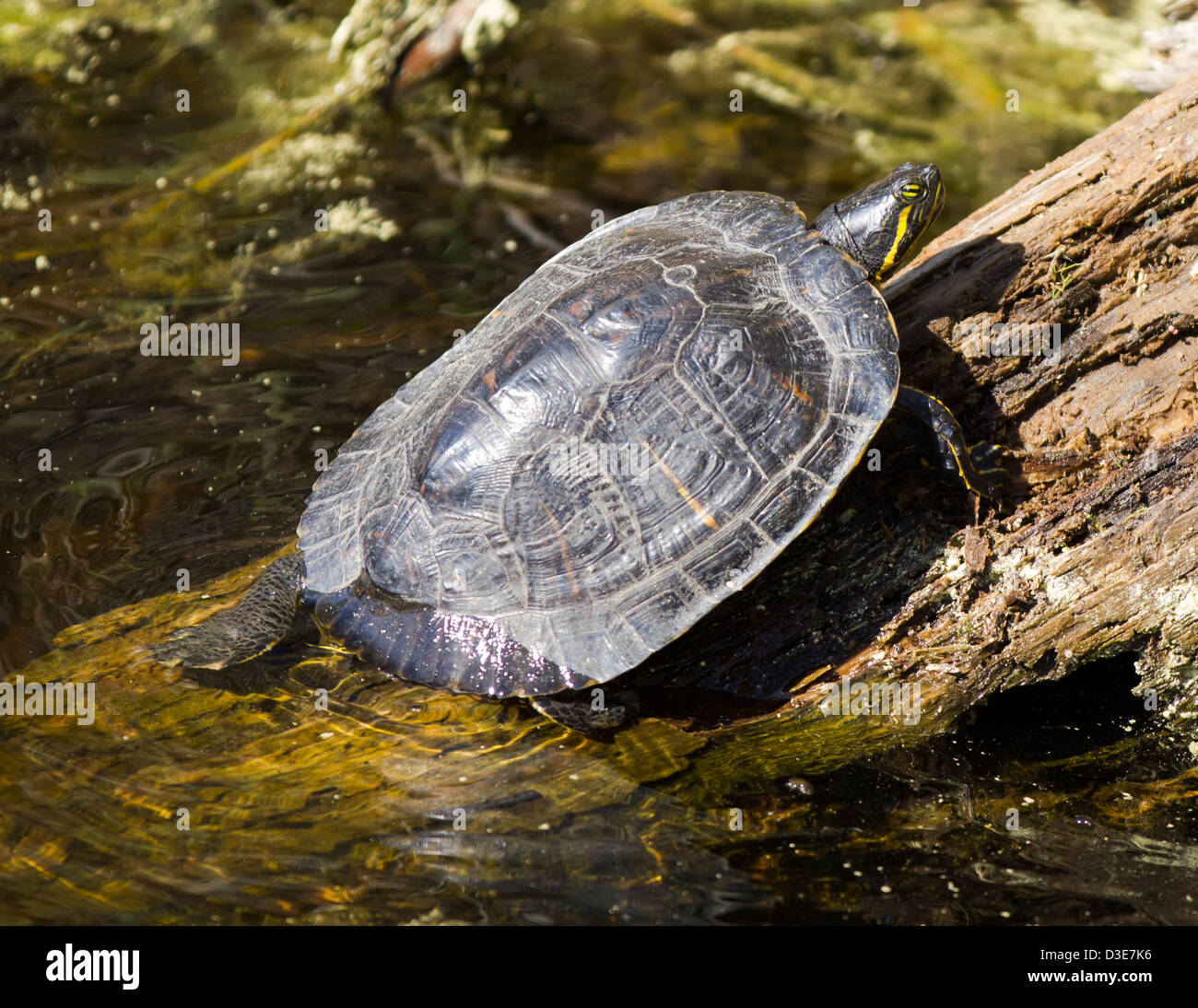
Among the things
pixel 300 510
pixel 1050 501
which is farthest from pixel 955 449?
pixel 300 510

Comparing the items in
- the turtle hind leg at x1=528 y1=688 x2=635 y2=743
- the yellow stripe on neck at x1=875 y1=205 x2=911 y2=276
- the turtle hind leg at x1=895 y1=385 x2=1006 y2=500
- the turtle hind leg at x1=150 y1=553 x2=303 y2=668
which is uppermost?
the yellow stripe on neck at x1=875 y1=205 x2=911 y2=276

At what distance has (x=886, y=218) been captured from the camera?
4.82 metres

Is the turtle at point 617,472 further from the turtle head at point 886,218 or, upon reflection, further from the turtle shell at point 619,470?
the turtle head at point 886,218

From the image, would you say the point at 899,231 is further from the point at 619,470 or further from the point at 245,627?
the point at 245,627

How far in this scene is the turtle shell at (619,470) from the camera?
4277mm

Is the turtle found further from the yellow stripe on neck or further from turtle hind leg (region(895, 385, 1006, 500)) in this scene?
the yellow stripe on neck

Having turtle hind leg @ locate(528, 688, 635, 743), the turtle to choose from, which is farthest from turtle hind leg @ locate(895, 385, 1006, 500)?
turtle hind leg @ locate(528, 688, 635, 743)

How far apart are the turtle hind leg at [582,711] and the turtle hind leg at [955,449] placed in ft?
6.11

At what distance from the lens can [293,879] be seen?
3855 mm

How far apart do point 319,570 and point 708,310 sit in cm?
224

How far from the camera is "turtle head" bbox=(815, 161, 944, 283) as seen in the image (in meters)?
4.81

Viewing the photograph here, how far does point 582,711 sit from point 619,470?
3.69ft

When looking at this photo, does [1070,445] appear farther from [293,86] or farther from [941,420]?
[293,86]
